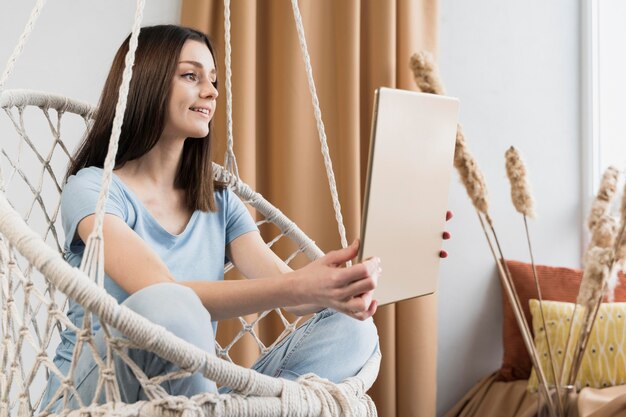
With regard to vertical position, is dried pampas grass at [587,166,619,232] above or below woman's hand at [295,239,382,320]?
above

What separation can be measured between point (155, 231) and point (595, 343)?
1.22 m

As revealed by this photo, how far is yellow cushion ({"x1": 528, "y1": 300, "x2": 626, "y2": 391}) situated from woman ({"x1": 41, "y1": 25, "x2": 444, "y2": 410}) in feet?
3.03

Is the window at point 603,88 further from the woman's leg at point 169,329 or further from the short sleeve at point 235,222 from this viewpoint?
the woman's leg at point 169,329

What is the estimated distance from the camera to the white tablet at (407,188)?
1050 mm

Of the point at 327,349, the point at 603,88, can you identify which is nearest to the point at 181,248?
the point at 327,349

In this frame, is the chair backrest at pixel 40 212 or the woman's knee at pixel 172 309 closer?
the woman's knee at pixel 172 309

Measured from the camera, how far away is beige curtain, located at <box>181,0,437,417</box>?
2008 millimetres

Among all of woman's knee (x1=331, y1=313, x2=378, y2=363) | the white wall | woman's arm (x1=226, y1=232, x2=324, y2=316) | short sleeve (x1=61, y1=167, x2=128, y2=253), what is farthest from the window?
short sleeve (x1=61, y1=167, x2=128, y2=253)

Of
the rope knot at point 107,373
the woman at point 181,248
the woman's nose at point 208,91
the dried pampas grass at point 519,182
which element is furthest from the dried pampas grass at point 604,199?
the rope knot at point 107,373

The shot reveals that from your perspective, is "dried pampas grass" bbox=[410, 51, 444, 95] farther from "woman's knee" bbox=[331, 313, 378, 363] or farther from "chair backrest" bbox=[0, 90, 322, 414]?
"woman's knee" bbox=[331, 313, 378, 363]

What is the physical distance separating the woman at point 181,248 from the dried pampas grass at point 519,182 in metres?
0.48

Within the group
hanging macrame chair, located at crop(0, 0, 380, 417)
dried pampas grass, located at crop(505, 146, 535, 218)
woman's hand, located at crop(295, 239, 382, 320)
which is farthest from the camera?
dried pampas grass, located at crop(505, 146, 535, 218)

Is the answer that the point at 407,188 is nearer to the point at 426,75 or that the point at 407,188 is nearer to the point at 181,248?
the point at 181,248

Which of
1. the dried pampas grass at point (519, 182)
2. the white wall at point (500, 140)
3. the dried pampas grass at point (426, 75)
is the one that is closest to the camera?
the dried pampas grass at point (519, 182)
